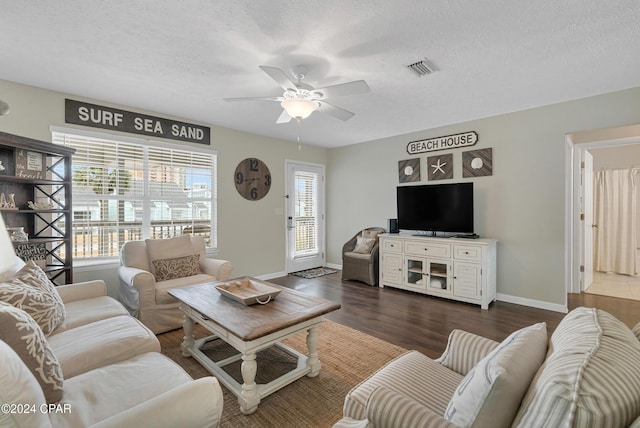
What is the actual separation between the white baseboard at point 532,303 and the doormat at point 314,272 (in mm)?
2789

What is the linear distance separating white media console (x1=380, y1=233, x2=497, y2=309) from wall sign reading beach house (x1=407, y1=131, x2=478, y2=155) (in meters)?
1.39

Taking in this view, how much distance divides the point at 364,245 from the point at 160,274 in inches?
120

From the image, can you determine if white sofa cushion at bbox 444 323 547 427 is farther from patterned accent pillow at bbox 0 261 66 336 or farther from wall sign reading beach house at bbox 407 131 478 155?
wall sign reading beach house at bbox 407 131 478 155

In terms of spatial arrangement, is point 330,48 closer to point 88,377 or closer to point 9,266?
point 88,377

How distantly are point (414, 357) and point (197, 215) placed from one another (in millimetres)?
3637

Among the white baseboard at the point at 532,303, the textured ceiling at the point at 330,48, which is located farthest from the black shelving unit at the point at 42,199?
the white baseboard at the point at 532,303

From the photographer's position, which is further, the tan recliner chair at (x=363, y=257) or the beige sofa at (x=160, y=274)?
the tan recliner chair at (x=363, y=257)

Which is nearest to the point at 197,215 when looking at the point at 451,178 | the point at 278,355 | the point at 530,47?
the point at 278,355

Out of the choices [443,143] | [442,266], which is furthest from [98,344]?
[443,143]

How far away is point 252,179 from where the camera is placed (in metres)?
4.79

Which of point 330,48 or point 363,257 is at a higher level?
point 330,48

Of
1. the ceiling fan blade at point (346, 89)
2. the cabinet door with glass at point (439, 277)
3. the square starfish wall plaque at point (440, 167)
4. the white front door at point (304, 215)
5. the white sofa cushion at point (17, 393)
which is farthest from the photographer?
the white front door at point (304, 215)

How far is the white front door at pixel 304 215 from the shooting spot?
5398 mm

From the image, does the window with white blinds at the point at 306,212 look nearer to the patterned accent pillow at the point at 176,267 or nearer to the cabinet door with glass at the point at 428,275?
the cabinet door with glass at the point at 428,275
